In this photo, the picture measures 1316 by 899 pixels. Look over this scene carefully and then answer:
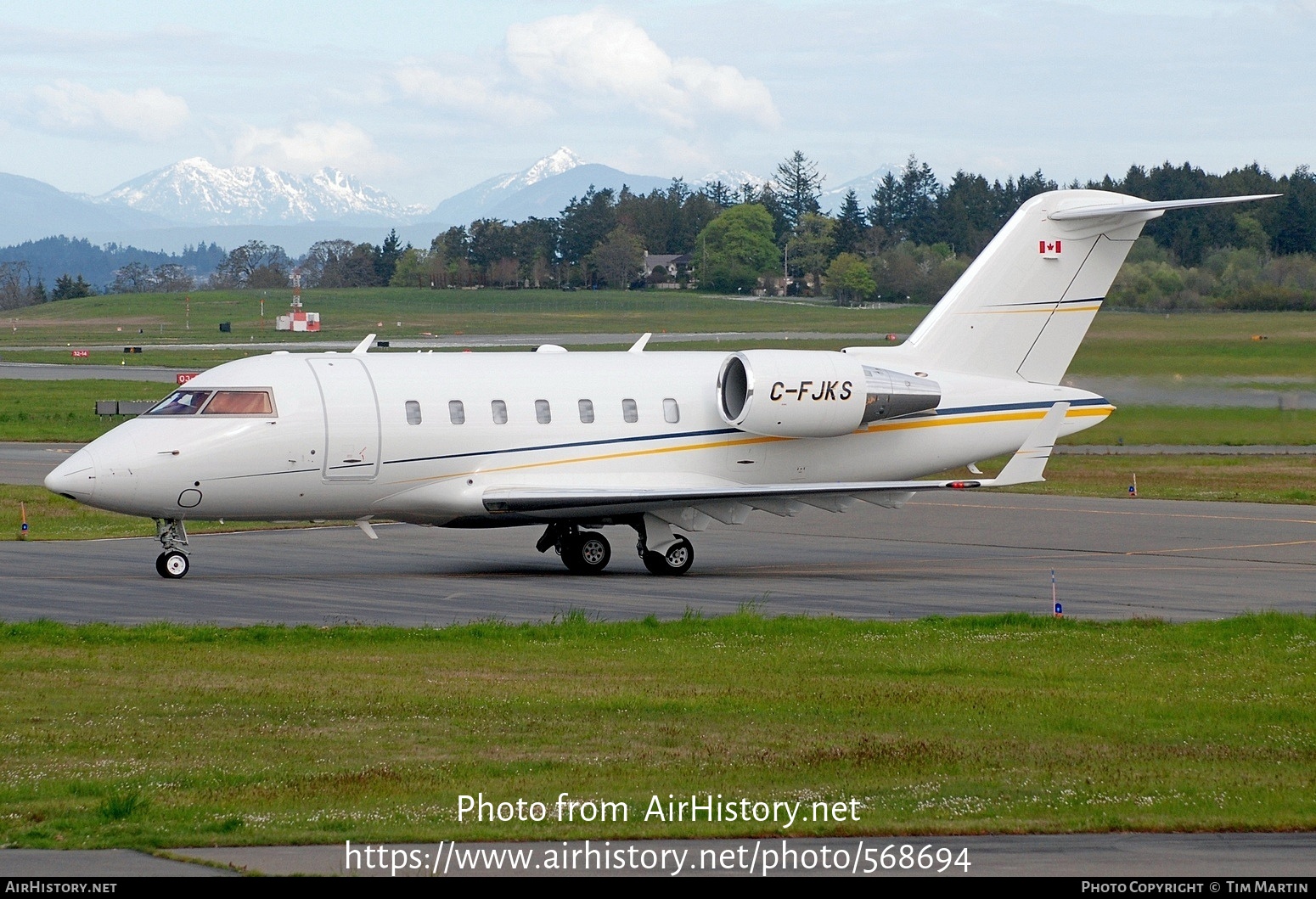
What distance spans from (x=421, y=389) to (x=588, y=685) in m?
11.4

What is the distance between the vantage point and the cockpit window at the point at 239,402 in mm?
25188

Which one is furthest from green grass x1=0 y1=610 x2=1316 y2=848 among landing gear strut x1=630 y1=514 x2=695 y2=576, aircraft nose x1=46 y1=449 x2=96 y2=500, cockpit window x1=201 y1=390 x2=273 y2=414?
landing gear strut x1=630 y1=514 x2=695 y2=576

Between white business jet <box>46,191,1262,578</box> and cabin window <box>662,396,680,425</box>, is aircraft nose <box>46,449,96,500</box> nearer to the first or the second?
white business jet <box>46,191,1262,578</box>

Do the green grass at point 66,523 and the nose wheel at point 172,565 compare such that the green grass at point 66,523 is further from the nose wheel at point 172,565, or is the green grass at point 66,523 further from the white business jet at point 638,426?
the nose wheel at point 172,565

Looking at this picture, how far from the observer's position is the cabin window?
90.5 feet

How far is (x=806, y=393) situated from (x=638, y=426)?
291 cm

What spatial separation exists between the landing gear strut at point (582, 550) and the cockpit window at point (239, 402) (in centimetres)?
547

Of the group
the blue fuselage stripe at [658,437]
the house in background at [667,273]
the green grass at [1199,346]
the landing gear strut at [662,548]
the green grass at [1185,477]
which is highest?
the house in background at [667,273]

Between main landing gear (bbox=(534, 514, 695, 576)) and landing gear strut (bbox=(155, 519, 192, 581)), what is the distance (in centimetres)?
621

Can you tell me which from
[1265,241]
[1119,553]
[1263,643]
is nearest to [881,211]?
[1265,241]

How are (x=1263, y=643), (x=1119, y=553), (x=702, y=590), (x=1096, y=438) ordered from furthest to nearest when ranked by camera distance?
(x=1096, y=438) → (x=1119, y=553) → (x=702, y=590) → (x=1263, y=643)

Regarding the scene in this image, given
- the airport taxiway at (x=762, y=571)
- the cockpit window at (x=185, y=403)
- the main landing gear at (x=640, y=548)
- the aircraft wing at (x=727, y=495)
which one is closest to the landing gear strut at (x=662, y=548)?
the main landing gear at (x=640, y=548)

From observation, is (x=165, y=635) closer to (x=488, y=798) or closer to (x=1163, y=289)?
(x=488, y=798)

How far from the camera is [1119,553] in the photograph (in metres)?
29.5
